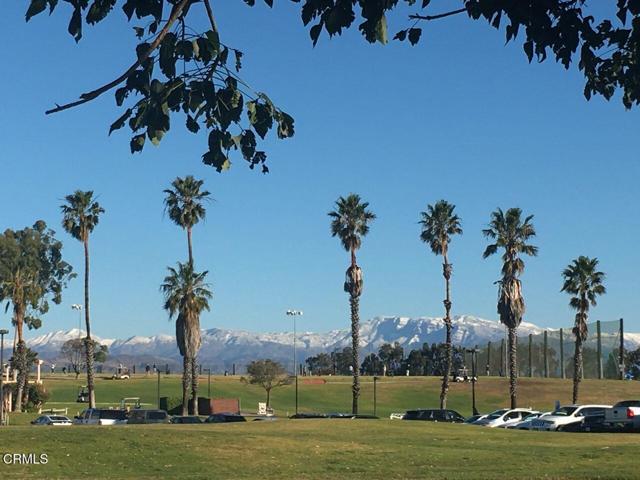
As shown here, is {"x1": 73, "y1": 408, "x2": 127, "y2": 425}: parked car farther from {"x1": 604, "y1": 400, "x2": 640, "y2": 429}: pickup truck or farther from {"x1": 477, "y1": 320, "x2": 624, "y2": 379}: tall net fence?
{"x1": 477, "y1": 320, "x2": 624, "y2": 379}: tall net fence

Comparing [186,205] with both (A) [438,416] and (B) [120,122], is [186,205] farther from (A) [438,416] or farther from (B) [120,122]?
(B) [120,122]

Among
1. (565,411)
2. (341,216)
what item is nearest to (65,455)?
(565,411)

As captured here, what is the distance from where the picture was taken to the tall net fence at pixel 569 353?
6043 inches

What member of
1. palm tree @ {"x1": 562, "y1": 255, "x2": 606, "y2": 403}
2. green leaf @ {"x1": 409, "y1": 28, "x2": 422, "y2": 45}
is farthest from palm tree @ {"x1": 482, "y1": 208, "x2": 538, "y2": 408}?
green leaf @ {"x1": 409, "y1": 28, "x2": 422, "y2": 45}

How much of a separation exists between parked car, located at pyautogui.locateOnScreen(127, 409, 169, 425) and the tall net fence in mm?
97898

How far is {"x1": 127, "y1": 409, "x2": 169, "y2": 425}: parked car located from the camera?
59.2 m

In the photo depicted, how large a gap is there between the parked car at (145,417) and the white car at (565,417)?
76.0 feet

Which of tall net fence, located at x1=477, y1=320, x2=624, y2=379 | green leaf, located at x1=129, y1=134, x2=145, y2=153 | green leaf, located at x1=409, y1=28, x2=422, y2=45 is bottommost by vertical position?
tall net fence, located at x1=477, y1=320, x2=624, y2=379

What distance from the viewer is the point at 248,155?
837cm

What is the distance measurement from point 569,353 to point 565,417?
416 feet

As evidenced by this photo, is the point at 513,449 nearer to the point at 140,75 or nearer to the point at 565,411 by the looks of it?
the point at 565,411

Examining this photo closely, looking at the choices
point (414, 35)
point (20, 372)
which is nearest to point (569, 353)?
point (20, 372)

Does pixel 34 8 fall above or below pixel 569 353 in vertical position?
above

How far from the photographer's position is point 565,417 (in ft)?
195
